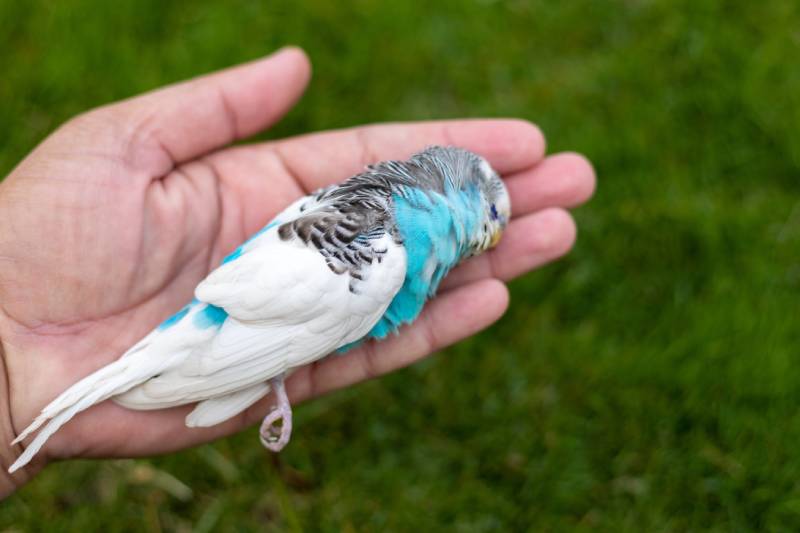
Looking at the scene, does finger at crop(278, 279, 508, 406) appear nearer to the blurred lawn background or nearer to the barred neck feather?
the barred neck feather

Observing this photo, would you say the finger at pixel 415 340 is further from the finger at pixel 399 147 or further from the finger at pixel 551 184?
the finger at pixel 399 147

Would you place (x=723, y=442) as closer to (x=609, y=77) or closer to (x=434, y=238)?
(x=434, y=238)

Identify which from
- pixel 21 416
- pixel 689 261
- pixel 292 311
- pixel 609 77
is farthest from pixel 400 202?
pixel 609 77

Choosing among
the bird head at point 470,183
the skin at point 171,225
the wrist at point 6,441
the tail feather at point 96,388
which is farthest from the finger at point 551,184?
the wrist at point 6,441

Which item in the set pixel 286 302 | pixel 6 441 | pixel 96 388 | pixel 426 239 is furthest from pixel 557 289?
pixel 6 441

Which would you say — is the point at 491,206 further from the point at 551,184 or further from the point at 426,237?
the point at 551,184
